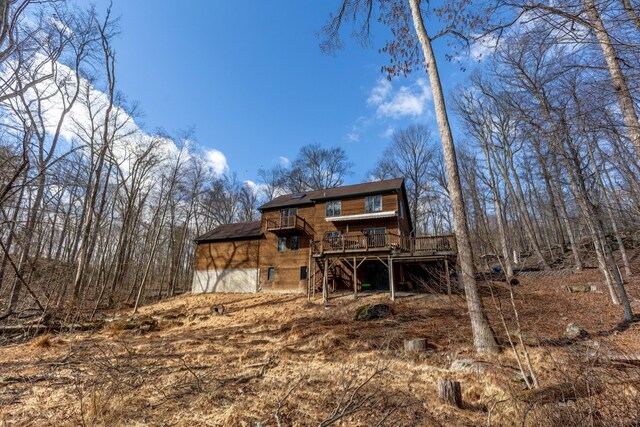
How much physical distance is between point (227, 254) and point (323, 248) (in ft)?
33.0

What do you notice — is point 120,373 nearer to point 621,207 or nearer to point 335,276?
point 621,207

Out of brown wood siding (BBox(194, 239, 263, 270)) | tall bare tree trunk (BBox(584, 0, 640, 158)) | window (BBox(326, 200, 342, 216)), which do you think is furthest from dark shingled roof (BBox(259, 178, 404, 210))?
tall bare tree trunk (BBox(584, 0, 640, 158))

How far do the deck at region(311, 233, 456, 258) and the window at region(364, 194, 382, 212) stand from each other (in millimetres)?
2472

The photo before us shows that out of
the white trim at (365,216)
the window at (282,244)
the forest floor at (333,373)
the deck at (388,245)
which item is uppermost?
the white trim at (365,216)

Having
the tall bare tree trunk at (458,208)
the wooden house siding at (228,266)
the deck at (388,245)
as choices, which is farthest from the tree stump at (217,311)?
the tall bare tree trunk at (458,208)

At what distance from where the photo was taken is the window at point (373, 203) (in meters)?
18.9

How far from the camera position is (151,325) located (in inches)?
496

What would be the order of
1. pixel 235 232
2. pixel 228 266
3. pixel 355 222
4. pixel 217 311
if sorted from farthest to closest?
1. pixel 235 232
2. pixel 228 266
3. pixel 355 222
4. pixel 217 311

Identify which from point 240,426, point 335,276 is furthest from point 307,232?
point 240,426

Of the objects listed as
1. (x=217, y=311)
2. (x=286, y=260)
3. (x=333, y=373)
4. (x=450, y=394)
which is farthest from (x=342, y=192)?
(x=450, y=394)

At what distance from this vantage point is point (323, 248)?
1692 cm

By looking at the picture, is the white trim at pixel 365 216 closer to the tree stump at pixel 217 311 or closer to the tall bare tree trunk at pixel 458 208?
the tree stump at pixel 217 311

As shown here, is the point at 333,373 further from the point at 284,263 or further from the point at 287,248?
the point at 287,248

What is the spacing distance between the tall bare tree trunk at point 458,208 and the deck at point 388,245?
707 cm
